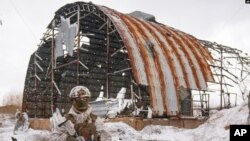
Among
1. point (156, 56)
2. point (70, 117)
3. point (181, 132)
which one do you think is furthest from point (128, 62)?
point (70, 117)

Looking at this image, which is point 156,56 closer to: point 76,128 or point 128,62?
point 128,62

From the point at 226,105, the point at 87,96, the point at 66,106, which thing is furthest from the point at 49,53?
the point at 87,96

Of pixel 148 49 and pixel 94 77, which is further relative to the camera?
pixel 94 77

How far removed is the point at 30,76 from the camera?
29.2 m

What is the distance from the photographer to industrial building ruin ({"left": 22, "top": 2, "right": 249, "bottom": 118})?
Answer: 72.4 ft

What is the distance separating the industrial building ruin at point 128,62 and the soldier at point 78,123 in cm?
1541

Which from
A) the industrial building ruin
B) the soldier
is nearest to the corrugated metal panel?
the industrial building ruin

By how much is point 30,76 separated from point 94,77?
4.39m

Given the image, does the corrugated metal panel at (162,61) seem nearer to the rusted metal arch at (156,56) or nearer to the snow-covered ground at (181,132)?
the rusted metal arch at (156,56)

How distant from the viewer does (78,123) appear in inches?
207

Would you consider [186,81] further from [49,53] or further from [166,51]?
[49,53]

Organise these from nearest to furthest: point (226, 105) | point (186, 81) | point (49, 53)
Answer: point (186, 81)
point (226, 105)
point (49, 53)

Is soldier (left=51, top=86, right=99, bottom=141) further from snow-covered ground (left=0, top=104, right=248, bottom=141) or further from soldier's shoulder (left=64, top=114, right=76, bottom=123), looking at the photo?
snow-covered ground (left=0, top=104, right=248, bottom=141)

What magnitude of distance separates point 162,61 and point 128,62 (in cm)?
463
